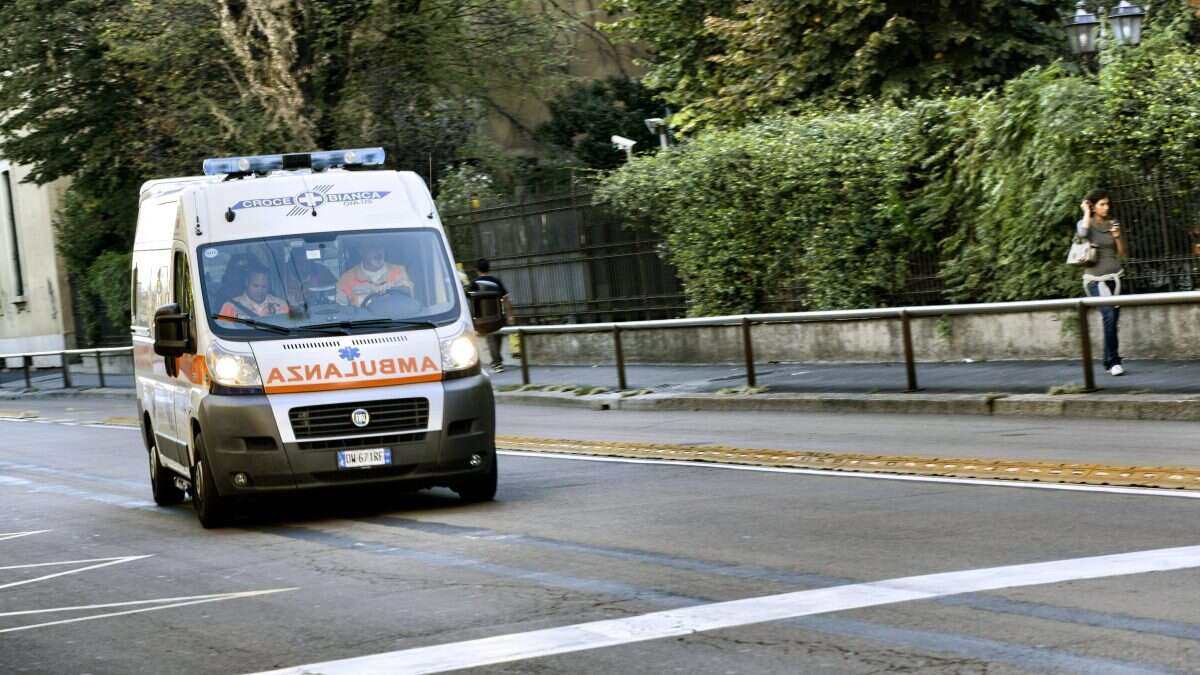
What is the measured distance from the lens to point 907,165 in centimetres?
2302

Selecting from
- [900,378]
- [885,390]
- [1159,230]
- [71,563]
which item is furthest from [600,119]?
[71,563]

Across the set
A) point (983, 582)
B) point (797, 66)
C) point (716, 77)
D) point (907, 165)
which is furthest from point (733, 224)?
point (983, 582)

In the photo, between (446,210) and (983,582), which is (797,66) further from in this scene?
(983,582)

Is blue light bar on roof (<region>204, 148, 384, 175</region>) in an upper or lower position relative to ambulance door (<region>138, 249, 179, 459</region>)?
upper

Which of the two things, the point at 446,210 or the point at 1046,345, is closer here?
the point at 1046,345

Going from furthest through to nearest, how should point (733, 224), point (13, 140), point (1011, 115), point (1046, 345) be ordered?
1. point (13, 140)
2. point (733, 224)
3. point (1011, 115)
4. point (1046, 345)

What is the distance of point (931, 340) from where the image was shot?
21062 millimetres

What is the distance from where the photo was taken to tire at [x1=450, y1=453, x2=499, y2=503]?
12438mm

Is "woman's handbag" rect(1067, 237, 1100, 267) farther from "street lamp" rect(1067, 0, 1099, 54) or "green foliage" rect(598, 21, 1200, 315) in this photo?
"street lamp" rect(1067, 0, 1099, 54)

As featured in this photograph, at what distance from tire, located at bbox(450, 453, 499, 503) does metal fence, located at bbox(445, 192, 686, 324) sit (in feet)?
50.9

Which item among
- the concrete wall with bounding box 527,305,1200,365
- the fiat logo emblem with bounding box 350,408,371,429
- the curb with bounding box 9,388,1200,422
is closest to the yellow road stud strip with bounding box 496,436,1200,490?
the curb with bounding box 9,388,1200,422

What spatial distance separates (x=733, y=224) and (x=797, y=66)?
521 cm

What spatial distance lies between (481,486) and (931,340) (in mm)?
9697

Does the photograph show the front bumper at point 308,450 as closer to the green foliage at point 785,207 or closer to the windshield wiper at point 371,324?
the windshield wiper at point 371,324
